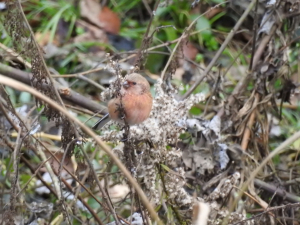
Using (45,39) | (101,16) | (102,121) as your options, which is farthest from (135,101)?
(101,16)

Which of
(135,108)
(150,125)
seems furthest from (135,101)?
(150,125)

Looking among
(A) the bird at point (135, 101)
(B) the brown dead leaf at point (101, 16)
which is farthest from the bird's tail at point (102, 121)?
(B) the brown dead leaf at point (101, 16)

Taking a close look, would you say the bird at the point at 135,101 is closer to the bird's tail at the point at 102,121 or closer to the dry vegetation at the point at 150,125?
the dry vegetation at the point at 150,125

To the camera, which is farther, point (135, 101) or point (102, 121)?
point (102, 121)

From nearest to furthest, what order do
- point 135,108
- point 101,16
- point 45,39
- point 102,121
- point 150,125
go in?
point 150,125
point 135,108
point 102,121
point 45,39
point 101,16

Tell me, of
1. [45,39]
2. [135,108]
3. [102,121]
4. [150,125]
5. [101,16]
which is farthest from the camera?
[101,16]

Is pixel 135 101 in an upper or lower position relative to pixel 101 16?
lower

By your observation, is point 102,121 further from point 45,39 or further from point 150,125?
point 45,39

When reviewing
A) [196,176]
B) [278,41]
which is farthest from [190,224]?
[278,41]

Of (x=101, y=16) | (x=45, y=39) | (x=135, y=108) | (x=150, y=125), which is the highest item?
(x=101, y=16)

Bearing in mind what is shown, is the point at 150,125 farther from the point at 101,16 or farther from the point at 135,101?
the point at 101,16
